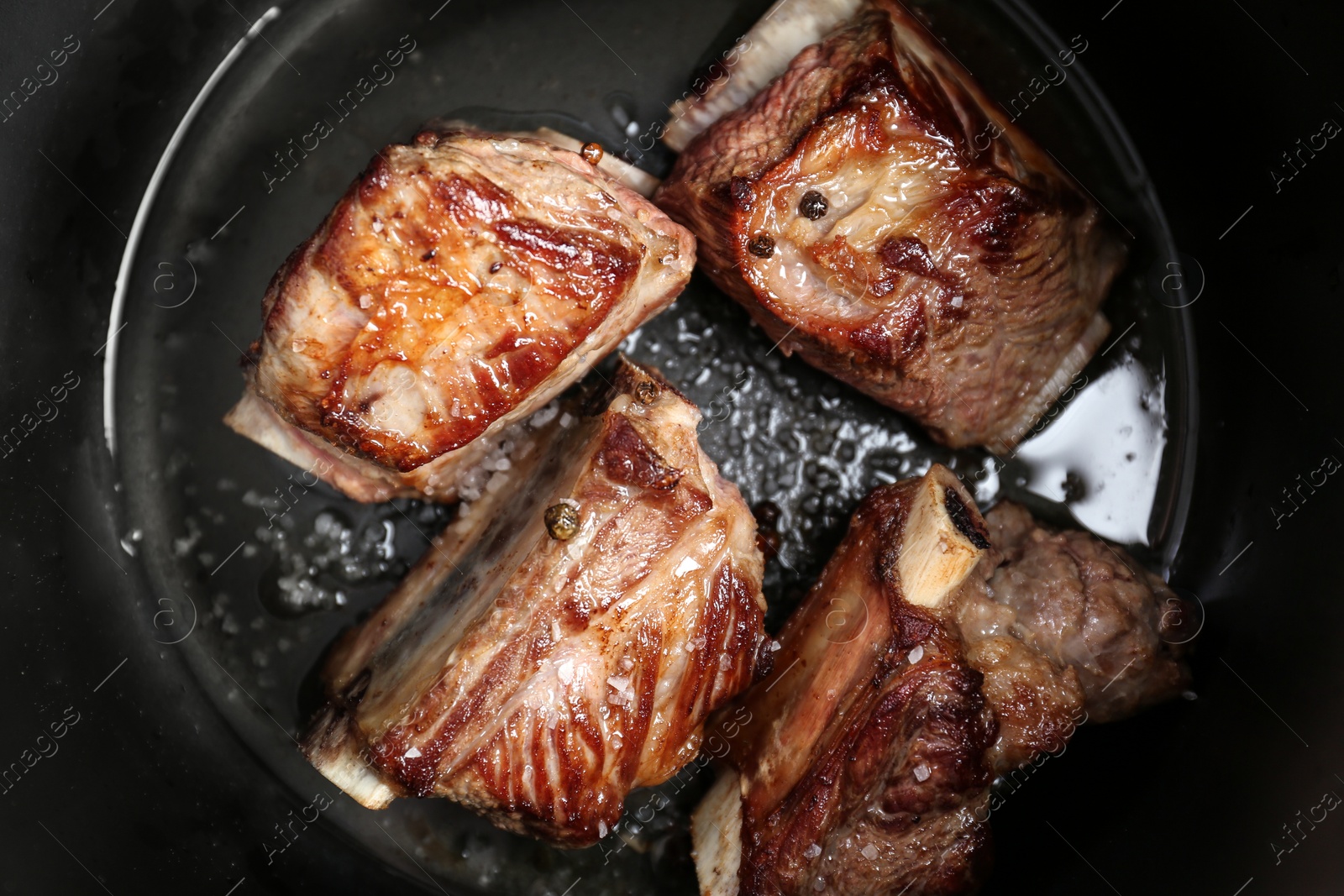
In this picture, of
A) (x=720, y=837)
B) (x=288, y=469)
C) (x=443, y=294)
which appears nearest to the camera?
(x=443, y=294)

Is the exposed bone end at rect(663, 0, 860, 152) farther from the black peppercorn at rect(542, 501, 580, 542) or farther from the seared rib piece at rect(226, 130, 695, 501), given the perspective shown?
the black peppercorn at rect(542, 501, 580, 542)

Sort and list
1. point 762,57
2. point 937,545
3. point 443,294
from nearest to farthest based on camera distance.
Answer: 1. point 443,294
2. point 937,545
3. point 762,57

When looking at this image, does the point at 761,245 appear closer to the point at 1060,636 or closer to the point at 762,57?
the point at 762,57

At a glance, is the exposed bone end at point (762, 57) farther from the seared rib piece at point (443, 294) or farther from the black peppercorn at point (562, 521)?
the black peppercorn at point (562, 521)

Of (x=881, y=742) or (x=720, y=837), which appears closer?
(x=881, y=742)

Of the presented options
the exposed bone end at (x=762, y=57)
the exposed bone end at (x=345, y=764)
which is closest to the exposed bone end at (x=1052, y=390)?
the exposed bone end at (x=762, y=57)

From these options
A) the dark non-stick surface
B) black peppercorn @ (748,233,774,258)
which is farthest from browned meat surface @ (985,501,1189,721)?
black peppercorn @ (748,233,774,258)

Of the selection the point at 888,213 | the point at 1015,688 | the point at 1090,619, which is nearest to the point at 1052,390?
the point at 1090,619
